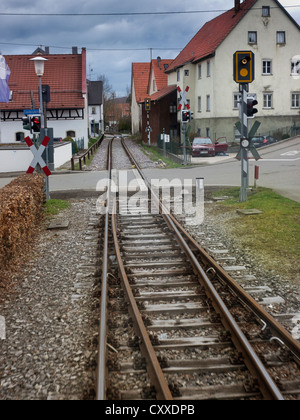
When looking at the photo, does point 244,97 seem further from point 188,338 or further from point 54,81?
point 54,81

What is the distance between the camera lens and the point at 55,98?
4566cm

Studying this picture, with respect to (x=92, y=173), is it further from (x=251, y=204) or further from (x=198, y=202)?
(x=251, y=204)

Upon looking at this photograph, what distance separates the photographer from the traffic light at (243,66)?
45.2 ft

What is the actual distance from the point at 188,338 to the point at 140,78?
75712 mm

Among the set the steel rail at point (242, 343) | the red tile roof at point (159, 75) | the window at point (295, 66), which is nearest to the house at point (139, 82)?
the red tile roof at point (159, 75)

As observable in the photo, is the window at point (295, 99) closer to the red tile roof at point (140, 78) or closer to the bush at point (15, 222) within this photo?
the red tile roof at point (140, 78)

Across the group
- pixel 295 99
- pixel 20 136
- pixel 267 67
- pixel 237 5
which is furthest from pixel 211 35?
pixel 20 136

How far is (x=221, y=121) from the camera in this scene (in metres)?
46.2

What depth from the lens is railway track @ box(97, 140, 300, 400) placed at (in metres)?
4.59

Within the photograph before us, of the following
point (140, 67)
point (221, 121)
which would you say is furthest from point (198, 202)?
point (140, 67)

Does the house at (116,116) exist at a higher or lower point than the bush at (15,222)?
higher

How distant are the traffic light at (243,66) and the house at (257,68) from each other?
3108cm

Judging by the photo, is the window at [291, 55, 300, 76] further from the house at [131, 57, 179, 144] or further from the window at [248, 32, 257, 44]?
the house at [131, 57, 179, 144]
